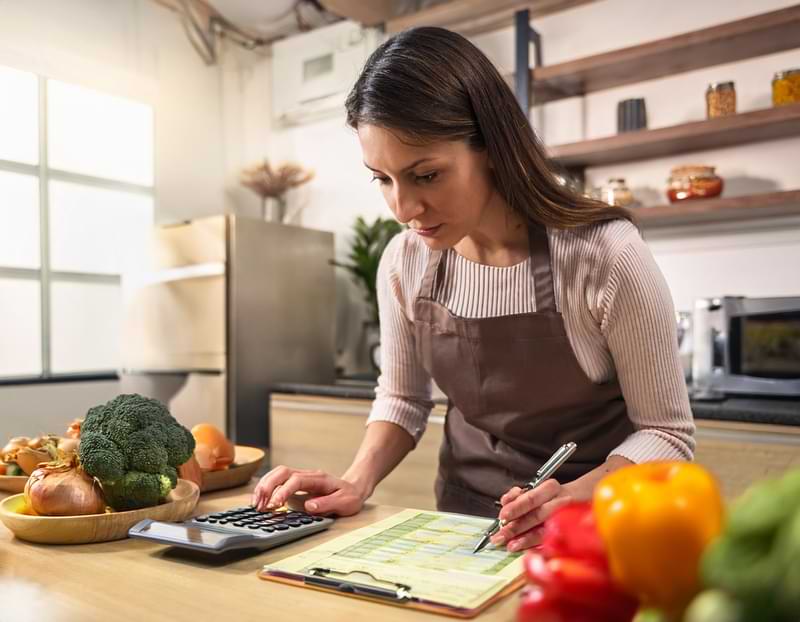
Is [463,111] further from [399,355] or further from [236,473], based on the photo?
[236,473]

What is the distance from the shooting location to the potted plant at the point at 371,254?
10.8ft

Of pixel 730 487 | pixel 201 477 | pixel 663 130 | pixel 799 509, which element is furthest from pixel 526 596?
pixel 663 130

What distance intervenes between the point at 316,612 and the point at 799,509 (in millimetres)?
430

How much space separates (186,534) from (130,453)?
0.57ft

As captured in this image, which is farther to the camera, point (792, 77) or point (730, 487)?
point (792, 77)

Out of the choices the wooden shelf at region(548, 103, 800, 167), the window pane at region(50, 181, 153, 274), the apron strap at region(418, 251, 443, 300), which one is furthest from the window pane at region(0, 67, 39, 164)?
the apron strap at region(418, 251, 443, 300)

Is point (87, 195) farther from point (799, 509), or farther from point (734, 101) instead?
point (799, 509)

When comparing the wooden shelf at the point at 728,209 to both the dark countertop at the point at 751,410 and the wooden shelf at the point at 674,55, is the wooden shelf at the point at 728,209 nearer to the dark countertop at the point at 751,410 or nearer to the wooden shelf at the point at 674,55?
the wooden shelf at the point at 674,55

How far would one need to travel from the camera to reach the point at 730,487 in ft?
6.32

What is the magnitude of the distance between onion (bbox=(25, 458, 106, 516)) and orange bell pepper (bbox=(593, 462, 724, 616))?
703 millimetres

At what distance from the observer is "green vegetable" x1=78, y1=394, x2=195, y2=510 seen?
35.1 inches

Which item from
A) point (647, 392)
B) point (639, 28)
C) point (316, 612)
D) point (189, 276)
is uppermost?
point (639, 28)

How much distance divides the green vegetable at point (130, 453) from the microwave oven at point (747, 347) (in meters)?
1.69

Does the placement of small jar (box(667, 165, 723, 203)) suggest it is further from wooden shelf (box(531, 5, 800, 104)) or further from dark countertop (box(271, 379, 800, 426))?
dark countertop (box(271, 379, 800, 426))
